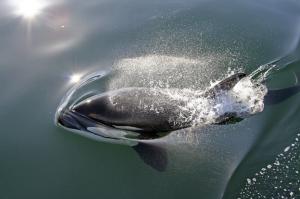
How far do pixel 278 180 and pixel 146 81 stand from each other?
2.97 m

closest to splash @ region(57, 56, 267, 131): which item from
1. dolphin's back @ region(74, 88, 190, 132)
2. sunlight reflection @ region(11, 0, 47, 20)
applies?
dolphin's back @ region(74, 88, 190, 132)

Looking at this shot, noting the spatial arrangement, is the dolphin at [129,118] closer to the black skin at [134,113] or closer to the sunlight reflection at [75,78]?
the black skin at [134,113]

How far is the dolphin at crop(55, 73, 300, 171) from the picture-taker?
7.07m

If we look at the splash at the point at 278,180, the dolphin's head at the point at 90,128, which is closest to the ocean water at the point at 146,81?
the splash at the point at 278,180

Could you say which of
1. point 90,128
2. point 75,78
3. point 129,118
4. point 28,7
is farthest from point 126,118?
point 28,7

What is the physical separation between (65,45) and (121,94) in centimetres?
215

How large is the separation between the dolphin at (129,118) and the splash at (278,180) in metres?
1.19

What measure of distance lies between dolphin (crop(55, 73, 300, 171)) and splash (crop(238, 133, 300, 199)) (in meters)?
1.19

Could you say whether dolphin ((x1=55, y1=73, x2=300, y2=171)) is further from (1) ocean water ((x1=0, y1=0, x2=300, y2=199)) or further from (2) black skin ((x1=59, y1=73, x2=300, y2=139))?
(1) ocean water ((x1=0, y1=0, x2=300, y2=199))

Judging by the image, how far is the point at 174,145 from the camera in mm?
6980

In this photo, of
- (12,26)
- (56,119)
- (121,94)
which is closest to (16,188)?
(56,119)

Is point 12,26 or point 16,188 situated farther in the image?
point 12,26

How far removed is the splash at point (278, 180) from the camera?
6.04 metres

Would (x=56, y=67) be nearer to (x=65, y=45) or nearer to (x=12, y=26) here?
(x=65, y=45)
